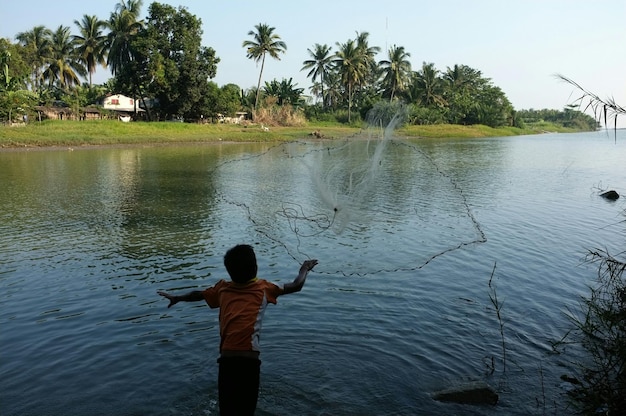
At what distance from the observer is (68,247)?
12000mm

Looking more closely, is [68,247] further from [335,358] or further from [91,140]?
[91,140]

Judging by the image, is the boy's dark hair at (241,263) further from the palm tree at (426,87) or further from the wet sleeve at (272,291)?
the palm tree at (426,87)

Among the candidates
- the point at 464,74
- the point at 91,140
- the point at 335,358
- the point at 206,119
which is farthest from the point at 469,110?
the point at 335,358

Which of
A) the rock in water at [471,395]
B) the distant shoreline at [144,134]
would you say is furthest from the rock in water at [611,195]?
the rock in water at [471,395]

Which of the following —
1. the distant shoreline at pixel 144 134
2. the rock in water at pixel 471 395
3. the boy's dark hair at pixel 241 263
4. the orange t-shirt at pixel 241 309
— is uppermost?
the distant shoreline at pixel 144 134

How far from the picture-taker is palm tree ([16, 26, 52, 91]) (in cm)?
6831

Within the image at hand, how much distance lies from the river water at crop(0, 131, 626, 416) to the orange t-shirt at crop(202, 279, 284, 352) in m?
1.85

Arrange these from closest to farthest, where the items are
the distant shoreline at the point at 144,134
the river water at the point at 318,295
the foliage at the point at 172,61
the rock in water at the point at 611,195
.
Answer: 1. the river water at the point at 318,295
2. the rock in water at the point at 611,195
3. the distant shoreline at the point at 144,134
4. the foliage at the point at 172,61

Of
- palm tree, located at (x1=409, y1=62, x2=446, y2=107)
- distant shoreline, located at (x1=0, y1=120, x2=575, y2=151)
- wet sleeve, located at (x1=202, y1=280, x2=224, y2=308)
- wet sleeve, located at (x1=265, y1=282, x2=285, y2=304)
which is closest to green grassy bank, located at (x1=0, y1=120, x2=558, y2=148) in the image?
distant shoreline, located at (x1=0, y1=120, x2=575, y2=151)

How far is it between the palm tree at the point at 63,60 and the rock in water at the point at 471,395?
245 feet

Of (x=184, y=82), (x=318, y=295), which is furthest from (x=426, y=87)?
(x=318, y=295)

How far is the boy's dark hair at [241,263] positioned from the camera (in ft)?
12.7

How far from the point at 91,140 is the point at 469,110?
189 ft

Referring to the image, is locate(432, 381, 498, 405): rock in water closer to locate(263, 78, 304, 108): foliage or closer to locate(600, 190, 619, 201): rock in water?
locate(600, 190, 619, 201): rock in water
